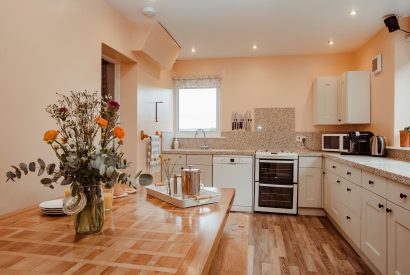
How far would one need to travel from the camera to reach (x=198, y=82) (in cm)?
466

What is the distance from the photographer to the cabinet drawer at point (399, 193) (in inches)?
64.4

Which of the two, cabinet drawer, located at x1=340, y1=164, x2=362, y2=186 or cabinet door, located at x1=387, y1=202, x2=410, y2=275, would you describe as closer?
cabinet door, located at x1=387, y1=202, x2=410, y2=275

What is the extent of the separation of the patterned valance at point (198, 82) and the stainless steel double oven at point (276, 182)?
4.94 ft

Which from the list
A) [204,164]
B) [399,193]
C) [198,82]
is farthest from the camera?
[198,82]

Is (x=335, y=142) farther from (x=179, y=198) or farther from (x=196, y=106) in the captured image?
(x=179, y=198)

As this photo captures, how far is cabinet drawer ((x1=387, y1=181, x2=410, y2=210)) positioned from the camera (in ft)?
5.37

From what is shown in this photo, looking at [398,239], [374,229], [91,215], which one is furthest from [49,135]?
[374,229]

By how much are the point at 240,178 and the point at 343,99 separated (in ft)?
6.03

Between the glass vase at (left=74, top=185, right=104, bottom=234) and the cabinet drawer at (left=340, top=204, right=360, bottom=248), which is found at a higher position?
the glass vase at (left=74, top=185, right=104, bottom=234)

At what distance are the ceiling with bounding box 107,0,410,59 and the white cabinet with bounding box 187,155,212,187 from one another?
165 centimetres

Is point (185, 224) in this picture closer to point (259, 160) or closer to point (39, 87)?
point (39, 87)

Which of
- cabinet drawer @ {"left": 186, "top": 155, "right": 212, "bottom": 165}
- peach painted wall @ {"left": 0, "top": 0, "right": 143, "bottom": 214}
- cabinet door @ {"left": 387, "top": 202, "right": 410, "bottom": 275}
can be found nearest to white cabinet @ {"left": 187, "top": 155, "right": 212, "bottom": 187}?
cabinet drawer @ {"left": 186, "top": 155, "right": 212, "bottom": 165}

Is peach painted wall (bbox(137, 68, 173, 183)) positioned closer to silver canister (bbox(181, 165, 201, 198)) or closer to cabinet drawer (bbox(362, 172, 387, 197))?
silver canister (bbox(181, 165, 201, 198))

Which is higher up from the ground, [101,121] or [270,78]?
[270,78]
